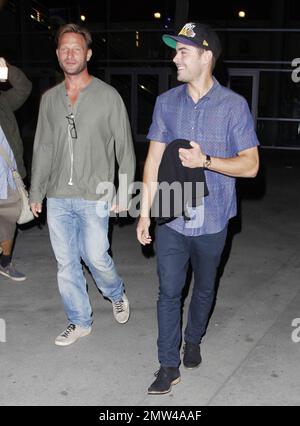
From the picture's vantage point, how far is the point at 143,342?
3697mm

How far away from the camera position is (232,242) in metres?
6.27

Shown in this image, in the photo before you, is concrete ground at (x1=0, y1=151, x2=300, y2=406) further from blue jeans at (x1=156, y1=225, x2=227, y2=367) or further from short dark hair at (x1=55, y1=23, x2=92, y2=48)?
short dark hair at (x1=55, y1=23, x2=92, y2=48)

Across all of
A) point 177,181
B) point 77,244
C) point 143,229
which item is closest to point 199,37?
point 177,181

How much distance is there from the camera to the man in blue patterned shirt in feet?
9.24

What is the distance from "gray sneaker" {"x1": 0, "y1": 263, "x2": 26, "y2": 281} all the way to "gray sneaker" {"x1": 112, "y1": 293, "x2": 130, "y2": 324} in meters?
1.32

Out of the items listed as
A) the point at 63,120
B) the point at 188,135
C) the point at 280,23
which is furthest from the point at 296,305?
the point at 280,23

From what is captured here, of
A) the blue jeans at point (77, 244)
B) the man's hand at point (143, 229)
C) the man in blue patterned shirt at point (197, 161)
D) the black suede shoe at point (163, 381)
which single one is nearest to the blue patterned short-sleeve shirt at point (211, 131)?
the man in blue patterned shirt at point (197, 161)

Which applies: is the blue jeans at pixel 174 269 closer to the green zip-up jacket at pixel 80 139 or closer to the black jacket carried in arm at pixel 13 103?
the green zip-up jacket at pixel 80 139

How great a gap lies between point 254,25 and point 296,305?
18.4 metres

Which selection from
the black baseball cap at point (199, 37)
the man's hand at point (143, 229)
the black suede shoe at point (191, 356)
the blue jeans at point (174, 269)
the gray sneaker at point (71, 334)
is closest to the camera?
the black baseball cap at point (199, 37)

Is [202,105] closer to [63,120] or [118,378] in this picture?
[63,120]

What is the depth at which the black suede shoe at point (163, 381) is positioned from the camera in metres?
3.01

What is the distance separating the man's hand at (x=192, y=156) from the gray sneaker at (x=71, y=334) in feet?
5.34

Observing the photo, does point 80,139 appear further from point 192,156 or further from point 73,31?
point 192,156
